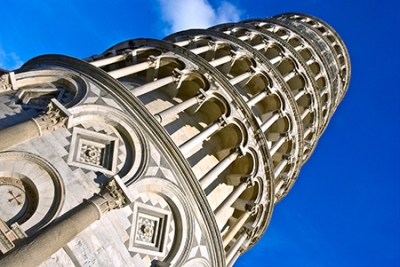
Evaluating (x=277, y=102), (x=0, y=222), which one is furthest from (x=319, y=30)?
(x=0, y=222)

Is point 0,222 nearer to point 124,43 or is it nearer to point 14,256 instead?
point 14,256

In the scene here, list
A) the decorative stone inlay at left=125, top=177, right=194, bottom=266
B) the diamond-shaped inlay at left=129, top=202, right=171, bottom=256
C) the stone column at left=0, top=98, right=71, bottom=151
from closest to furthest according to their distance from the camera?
the stone column at left=0, top=98, right=71, bottom=151, the diamond-shaped inlay at left=129, top=202, right=171, bottom=256, the decorative stone inlay at left=125, top=177, right=194, bottom=266

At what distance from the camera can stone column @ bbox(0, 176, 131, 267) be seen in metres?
8.92

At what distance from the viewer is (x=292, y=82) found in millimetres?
28484

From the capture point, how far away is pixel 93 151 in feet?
41.9

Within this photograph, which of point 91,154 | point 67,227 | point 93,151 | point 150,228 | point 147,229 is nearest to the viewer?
point 67,227

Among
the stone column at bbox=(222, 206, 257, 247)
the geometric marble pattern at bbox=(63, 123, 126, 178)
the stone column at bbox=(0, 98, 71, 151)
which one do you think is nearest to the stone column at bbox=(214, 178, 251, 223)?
the stone column at bbox=(222, 206, 257, 247)

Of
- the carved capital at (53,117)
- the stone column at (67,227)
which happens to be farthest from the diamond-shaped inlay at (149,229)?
the carved capital at (53,117)

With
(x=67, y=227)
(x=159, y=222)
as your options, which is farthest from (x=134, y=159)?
(x=67, y=227)

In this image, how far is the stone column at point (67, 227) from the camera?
8922mm

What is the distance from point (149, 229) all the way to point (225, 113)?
7254 mm

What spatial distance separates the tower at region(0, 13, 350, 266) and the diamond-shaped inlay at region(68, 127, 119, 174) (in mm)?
38

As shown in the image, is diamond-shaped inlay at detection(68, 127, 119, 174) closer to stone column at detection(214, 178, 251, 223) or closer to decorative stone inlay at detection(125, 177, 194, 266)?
decorative stone inlay at detection(125, 177, 194, 266)

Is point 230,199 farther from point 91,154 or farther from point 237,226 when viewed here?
point 91,154
